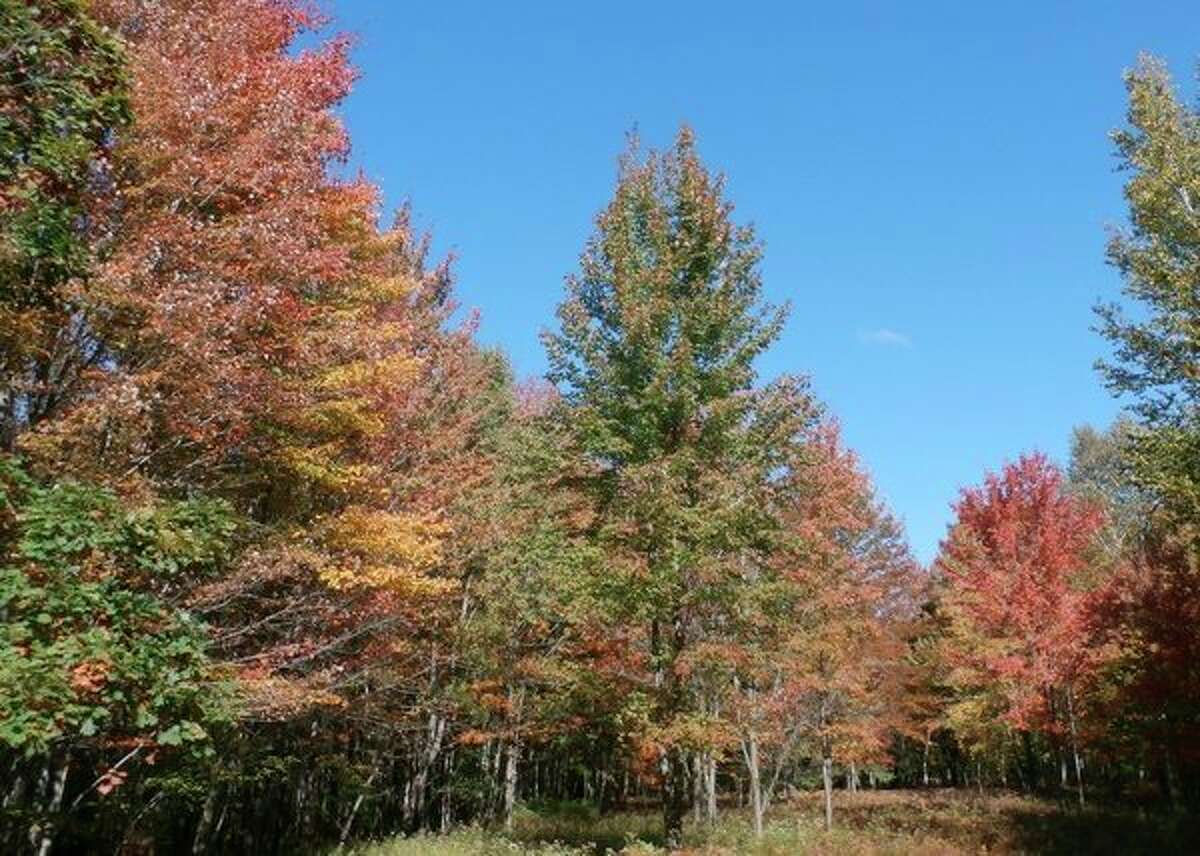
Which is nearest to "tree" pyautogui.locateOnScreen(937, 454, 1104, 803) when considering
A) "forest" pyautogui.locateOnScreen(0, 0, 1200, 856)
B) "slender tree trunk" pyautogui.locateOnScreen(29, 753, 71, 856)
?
"forest" pyautogui.locateOnScreen(0, 0, 1200, 856)

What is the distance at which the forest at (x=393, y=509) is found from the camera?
784cm

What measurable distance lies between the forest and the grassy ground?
0.30m

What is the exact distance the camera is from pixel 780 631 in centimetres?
1680

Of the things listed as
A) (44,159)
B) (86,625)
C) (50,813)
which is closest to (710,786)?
(50,813)

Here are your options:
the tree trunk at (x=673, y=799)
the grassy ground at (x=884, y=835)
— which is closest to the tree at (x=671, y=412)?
the tree trunk at (x=673, y=799)

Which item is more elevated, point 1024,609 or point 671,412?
point 671,412

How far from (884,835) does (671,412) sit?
12485 millimetres

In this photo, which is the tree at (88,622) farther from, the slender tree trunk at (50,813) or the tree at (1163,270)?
the tree at (1163,270)

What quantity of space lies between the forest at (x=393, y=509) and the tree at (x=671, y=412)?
79 mm

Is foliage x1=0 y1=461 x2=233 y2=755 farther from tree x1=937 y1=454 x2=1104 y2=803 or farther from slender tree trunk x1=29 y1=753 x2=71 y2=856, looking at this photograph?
tree x1=937 y1=454 x2=1104 y2=803

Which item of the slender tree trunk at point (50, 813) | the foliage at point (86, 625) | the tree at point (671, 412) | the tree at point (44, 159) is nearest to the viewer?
the foliage at point (86, 625)

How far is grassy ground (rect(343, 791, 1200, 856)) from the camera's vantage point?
16.7 metres

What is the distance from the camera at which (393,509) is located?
17.3 meters

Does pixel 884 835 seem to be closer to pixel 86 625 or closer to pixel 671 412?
pixel 671 412
